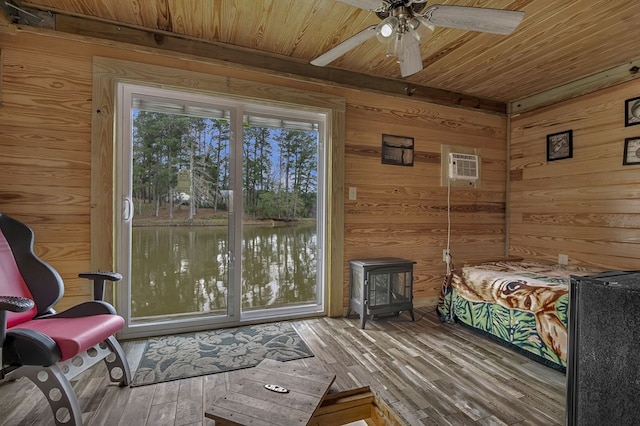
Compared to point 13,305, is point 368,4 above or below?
above

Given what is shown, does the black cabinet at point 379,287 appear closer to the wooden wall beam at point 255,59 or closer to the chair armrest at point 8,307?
the wooden wall beam at point 255,59

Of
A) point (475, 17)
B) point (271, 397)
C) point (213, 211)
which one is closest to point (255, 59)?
point (213, 211)

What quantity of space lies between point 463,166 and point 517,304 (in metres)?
1.71

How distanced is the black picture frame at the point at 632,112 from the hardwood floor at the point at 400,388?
7.72 feet

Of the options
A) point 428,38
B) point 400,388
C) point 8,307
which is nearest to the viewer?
point 8,307

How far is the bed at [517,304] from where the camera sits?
2100mm

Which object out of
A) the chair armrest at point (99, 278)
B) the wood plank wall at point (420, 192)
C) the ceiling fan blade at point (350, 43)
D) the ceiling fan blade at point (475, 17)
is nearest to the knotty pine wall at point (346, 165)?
the wood plank wall at point (420, 192)

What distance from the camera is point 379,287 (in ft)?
9.53

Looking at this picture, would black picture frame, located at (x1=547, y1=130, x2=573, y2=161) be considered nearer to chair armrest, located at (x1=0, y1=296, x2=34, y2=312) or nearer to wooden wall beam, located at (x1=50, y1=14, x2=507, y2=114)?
wooden wall beam, located at (x1=50, y1=14, x2=507, y2=114)

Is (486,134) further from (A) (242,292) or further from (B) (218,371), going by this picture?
(B) (218,371)

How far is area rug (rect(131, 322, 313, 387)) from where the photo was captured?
6.59ft

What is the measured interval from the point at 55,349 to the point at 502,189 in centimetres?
439

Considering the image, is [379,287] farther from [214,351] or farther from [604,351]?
[604,351]

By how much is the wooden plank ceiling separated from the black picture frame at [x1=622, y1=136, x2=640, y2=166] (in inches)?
26.8
